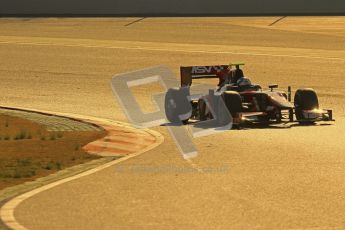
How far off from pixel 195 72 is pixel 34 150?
518cm

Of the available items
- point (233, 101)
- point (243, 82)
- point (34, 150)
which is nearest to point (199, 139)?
point (233, 101)

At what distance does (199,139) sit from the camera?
15.9 meters

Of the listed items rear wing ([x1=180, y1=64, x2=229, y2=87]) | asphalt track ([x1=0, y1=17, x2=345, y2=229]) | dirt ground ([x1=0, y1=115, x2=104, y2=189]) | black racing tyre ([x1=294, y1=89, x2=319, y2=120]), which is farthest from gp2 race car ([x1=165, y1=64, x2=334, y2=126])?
dirt ground ([x1=0, y1=115, x2=104, y2=189])

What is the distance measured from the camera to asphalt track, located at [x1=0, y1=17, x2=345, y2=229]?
9.98 meters

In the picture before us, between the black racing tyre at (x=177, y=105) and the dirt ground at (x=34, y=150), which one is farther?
the black racing tyre at (x=177, y=105)

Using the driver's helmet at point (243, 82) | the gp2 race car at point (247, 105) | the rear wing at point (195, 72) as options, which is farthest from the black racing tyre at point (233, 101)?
the rear wing at point (195, 72)

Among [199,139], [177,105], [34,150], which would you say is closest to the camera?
[34,150]

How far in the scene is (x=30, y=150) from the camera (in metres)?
14.7

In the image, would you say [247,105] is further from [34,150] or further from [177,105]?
[34,150]

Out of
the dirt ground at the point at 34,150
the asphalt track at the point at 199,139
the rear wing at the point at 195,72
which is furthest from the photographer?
the rear wing at the point at 195,72

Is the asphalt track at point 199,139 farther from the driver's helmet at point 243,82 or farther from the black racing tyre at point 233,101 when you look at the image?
the driver's helmet at point 243,82

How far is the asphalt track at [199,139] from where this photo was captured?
9.98 m

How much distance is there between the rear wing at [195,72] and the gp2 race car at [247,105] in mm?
569

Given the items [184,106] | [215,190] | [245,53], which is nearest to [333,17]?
[245,53]
